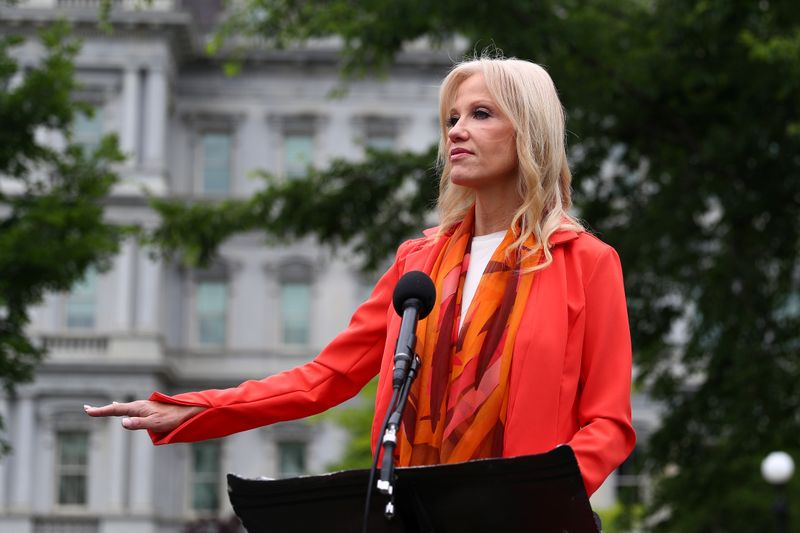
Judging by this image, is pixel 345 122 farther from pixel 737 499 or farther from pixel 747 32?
pixel 747 32

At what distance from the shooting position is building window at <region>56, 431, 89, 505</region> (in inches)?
1666

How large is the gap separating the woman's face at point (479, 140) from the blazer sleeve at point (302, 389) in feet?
1.24

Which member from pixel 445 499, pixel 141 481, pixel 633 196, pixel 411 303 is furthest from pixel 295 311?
pixel 445 499

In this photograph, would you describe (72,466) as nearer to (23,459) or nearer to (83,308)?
(23,459)

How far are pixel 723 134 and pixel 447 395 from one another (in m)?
12.1

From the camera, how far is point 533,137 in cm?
389

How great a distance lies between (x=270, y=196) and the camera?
646 inches

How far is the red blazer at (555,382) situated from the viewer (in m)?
3.56

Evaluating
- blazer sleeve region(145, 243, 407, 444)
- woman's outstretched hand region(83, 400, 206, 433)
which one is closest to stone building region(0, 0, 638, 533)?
blazer sleeve region(145, 243, 407, 444)

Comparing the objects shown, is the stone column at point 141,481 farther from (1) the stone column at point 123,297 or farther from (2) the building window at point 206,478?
(1) the stone column at point 123,297

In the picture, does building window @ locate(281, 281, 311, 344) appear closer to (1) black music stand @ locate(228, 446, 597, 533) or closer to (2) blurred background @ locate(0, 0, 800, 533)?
(2) blurred background @ locate(0, 0, 800, 533)

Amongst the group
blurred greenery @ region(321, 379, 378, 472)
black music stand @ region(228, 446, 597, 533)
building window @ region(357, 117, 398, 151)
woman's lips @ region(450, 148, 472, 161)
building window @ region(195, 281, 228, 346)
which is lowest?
blurred greenery @ region(321, 379, 378, 472)

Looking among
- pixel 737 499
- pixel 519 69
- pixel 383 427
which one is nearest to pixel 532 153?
pixel 519 69

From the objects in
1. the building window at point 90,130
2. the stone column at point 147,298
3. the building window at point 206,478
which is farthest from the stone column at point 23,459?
the building window at point 90,130
